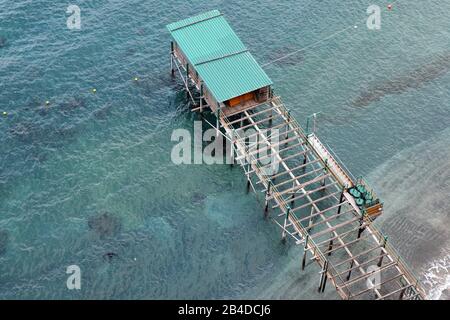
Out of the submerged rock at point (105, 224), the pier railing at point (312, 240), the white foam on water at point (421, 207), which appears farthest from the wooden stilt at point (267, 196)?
the submerged rock at point (105, 224)

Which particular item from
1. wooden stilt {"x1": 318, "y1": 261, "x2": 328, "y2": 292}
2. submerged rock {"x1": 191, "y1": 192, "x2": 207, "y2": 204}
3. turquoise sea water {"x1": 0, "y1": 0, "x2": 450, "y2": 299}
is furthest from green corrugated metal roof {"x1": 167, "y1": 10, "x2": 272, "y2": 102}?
wooden stilt {"x1": 318, "y1": 261, "x2": 328, "y2": 292}

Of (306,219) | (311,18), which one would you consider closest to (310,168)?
(306,219)

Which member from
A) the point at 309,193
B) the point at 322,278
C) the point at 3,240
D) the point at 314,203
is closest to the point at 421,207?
the point at 314,203

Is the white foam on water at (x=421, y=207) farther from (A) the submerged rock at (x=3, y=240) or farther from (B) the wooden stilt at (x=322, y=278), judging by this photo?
(A) the submerged rock at (x=3, y=240)

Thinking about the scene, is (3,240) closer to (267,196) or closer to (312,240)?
(267,196)

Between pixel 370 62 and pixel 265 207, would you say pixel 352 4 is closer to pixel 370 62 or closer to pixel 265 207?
pixel 370 62
